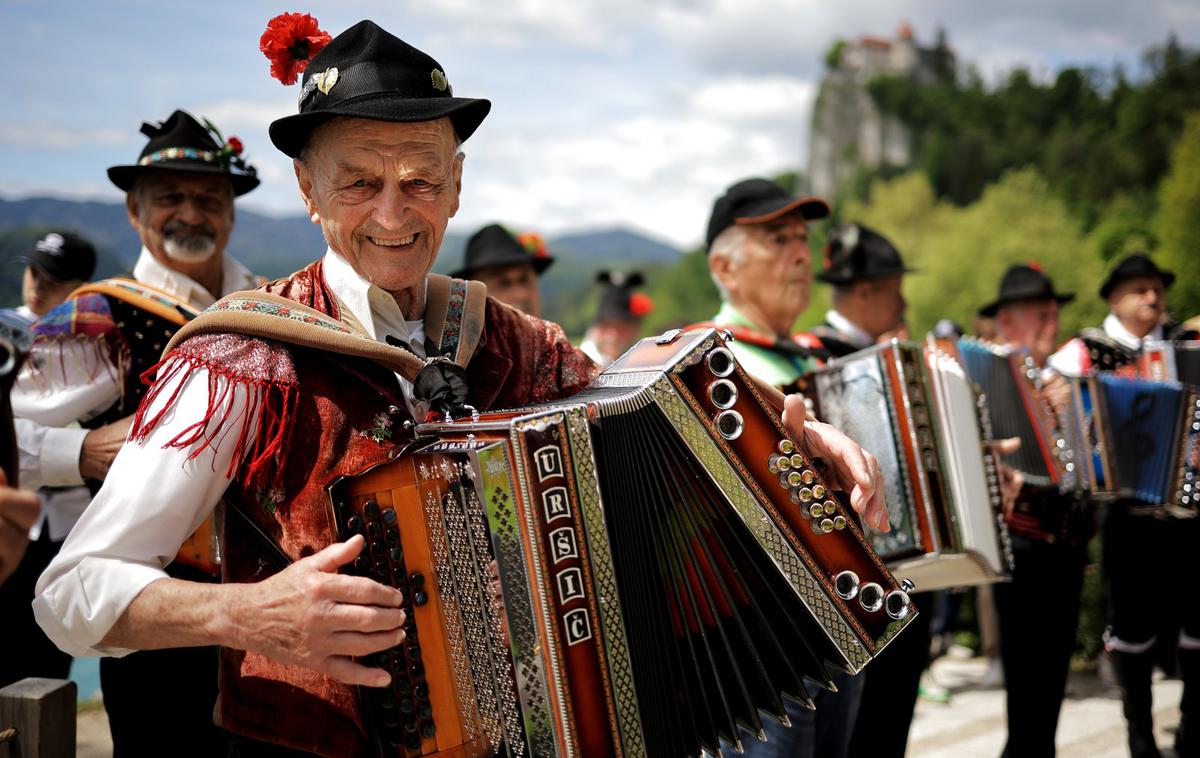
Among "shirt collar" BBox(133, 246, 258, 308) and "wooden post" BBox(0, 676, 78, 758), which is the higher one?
"shirt collar" BBox(133, 246, 258, 308)

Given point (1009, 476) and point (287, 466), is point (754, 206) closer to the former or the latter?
point (1009, 476)

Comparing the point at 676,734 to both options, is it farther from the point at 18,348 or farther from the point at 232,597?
the point at 18,348

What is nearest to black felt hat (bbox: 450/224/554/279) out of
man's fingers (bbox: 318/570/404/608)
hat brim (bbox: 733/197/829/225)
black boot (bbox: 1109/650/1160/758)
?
hat brim (bbox: 733/197/829/225)

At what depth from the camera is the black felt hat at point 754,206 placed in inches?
135

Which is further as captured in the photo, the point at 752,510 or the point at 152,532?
the point at 752,510

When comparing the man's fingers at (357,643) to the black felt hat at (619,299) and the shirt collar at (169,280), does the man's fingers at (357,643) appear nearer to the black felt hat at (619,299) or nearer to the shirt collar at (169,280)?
the shirt collar at (169,280)

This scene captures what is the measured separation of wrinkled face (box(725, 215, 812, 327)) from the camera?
11.4 feet

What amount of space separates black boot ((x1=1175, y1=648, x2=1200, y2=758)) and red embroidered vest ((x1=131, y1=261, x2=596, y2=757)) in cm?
479

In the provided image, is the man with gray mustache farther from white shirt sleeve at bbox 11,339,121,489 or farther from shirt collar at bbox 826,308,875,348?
shirt collar at bbox 826,308,875,348

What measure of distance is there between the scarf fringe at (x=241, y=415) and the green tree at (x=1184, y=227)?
59.8ft

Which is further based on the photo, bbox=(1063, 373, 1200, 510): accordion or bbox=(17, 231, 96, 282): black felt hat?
bbox=(17, 231, 96, 282): black felt hat

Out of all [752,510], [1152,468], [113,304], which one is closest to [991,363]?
[1152,468]

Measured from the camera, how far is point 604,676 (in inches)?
62.7

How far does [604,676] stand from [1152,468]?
4176mm
